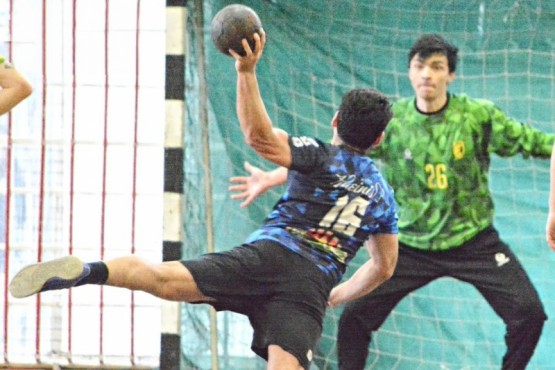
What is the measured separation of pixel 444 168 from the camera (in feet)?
22.7

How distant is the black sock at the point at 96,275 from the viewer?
502cm

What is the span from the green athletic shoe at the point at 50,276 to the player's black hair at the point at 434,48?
8.35ft

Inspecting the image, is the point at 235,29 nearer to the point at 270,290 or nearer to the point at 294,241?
the point at 294,241

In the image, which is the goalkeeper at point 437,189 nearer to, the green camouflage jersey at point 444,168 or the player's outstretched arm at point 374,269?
the green camouflage jersey at point 444,168

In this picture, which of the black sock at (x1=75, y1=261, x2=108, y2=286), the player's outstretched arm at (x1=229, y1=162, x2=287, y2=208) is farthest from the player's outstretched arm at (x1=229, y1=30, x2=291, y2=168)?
the player's outstretched arm at (x1=229, y1=162, x2=287, y2=208)

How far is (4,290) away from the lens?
775cm

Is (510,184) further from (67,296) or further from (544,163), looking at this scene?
(67,296)

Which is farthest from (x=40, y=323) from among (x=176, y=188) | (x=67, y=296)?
(x=176, y=188)

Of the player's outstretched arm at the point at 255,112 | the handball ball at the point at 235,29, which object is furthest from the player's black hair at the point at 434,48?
the handball ball at the point at 235,29

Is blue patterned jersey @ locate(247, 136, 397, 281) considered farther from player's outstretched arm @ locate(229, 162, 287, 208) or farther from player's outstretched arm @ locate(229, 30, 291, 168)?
player's outstretched arm @ locate(229, 162, 287, 208)

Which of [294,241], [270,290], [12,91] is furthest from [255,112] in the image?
[12,91]

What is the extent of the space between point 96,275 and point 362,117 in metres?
1.27

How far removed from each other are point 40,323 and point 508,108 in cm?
296

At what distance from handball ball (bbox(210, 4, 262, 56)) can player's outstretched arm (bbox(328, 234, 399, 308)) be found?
111 cm
